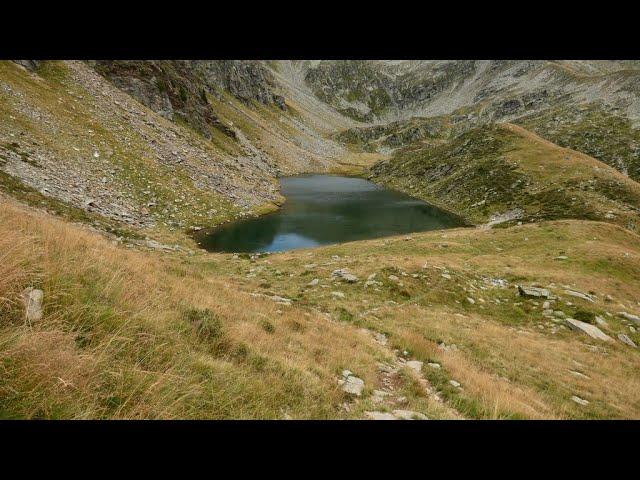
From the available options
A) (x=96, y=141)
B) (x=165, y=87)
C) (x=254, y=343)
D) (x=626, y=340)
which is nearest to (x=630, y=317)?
(x=626, y=340)

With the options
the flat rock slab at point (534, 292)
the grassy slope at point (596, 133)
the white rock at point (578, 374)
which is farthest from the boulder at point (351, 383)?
the grassy slope at point (596, 133)

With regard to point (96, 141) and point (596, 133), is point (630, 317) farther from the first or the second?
point (596, 133)

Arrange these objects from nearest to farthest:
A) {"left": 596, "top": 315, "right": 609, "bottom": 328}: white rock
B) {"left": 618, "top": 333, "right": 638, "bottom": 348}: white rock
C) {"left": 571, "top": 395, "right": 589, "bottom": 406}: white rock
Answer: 1. {"left": 571, "top": 395, "right": 589, "bottom": 406}: white rock
2. {"left": 618, "top": 333, "right": 638, "bottom": 348}: white rock
3. {"left": 596, "top": 315, "right": 609, "bottom": 328}: white rock

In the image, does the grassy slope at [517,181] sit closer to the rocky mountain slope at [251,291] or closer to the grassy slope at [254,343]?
the rocky mountain slope at [251,291]

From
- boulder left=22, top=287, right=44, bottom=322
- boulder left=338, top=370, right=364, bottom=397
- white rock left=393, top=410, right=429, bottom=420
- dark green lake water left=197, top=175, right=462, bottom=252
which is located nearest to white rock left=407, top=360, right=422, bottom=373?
boulder left=338, top=370, right=364, bottom=397

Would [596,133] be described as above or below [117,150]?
above

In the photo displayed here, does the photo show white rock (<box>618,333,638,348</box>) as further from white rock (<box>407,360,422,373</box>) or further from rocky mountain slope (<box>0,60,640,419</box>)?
white rock (<box>407,360,422,373</box>)
